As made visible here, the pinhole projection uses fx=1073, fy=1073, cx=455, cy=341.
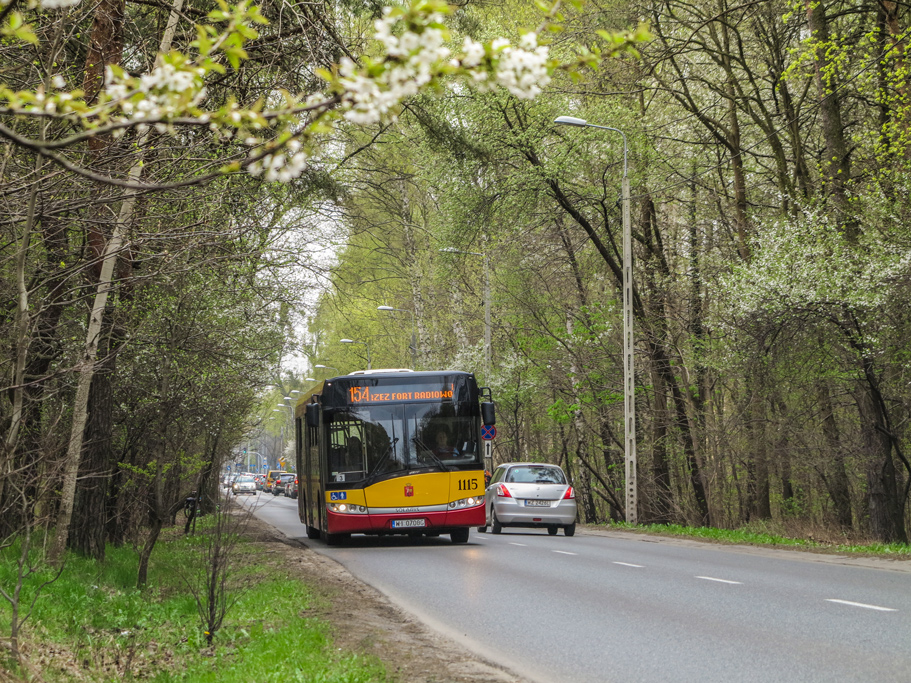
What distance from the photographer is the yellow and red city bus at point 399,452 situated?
19.7 meters

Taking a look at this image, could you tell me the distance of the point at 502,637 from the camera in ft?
30.0

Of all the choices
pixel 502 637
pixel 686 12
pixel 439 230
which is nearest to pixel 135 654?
pixel 502 637

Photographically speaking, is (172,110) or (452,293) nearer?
(172,110)

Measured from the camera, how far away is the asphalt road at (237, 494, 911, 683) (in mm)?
7609

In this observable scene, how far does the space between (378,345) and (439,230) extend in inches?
1341

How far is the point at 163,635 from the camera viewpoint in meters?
9.27

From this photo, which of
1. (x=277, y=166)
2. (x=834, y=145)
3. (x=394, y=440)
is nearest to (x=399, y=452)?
(x=394, y=440)

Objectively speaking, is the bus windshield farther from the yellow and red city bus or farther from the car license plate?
the car license plate

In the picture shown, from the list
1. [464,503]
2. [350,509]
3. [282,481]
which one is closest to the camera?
[350,509]

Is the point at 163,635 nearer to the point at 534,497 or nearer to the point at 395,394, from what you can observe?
the point at 395,394

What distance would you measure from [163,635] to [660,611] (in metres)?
4.70

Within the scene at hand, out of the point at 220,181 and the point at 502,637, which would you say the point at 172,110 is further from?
the point at 220,181

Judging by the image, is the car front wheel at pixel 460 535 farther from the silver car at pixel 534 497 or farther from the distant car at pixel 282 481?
the distant car at pixel 282 481

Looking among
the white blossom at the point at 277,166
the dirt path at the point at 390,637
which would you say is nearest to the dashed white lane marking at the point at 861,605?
the dirt path at the point at 390,637
